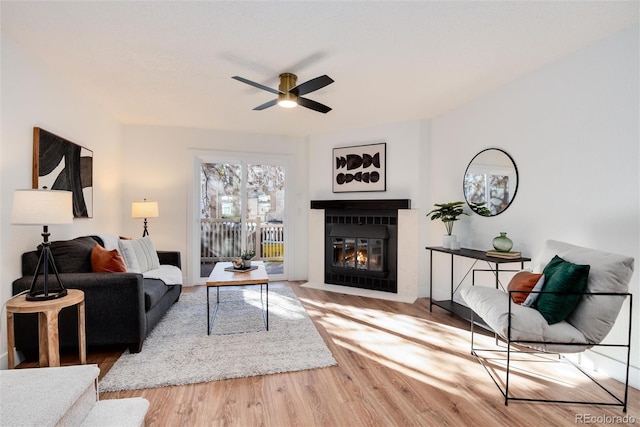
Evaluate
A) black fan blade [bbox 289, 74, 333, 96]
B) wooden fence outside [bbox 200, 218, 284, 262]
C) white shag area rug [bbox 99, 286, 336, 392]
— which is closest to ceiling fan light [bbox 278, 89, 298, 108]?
black fan blade [bbox 289, 74, 333, 96]

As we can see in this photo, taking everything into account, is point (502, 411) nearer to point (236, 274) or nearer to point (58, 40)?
point (236, 274)

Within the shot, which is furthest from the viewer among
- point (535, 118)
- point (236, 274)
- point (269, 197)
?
point (269, 197)

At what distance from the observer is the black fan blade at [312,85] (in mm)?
2394

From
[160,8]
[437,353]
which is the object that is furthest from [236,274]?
[160,8]

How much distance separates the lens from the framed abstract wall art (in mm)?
2566

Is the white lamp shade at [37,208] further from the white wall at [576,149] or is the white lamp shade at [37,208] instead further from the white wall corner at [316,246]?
the white wall at [576,149]

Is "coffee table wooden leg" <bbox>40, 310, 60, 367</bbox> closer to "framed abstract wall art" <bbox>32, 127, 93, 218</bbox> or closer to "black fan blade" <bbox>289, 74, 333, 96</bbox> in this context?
"framed abstract wall art" <bbox>32, 127, 93, 218</bbox>

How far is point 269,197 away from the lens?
5.12 meters

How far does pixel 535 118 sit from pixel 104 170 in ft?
15.8

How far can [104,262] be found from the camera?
2637 mm

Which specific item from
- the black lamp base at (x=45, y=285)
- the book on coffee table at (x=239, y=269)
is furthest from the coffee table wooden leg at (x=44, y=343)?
the book on coffee table at (x=239, y=269)

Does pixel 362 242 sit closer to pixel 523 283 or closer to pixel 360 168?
pixel 360 168

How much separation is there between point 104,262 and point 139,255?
0.70 meters

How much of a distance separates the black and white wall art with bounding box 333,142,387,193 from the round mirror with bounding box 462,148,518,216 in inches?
47.1
